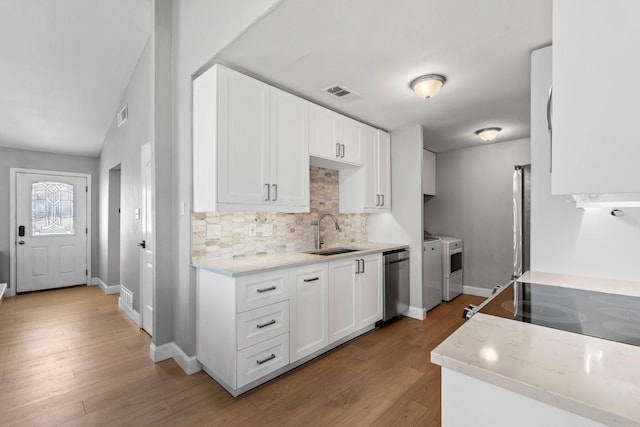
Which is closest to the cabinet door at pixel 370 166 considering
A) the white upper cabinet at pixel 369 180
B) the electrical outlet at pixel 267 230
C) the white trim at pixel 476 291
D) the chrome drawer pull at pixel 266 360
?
the white upper cabinet at pixel 369 180

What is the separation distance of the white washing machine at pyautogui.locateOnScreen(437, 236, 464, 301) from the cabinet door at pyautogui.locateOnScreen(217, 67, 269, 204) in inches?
126

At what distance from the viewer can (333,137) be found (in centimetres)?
318

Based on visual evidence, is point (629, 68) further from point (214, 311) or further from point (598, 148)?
point (214, 311)

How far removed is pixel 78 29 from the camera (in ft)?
10.7

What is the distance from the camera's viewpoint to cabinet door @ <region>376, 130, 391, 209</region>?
388cm

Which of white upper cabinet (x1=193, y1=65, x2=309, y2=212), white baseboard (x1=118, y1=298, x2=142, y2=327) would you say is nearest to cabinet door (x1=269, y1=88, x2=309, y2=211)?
white upper cabinet (x1=193, y1=65, x2=309, y2=212)

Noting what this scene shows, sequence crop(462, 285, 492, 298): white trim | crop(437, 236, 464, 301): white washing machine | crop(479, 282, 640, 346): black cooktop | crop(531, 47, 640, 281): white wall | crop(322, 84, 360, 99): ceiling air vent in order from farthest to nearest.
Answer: crop(462, 285, 492, 298): white trim, crop(437, 236, 464, 301): white washing machine, crop(322, 84, 360, 99): ceiling air vent, crop(531, 47, 640, 281): white wall, crop(479, 282, 640, 346): black cooktop

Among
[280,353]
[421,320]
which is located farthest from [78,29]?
[421,320]

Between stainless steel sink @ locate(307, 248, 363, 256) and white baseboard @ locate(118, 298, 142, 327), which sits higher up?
stainless steel sink @ locate(307, 248, 363, 256)

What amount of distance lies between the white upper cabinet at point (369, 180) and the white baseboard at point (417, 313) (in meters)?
→ 1.31

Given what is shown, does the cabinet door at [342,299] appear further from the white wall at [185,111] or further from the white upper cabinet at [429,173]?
the white upper cabinet at [429,173]

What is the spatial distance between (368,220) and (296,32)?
2.87 m

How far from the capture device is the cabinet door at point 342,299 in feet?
9.25

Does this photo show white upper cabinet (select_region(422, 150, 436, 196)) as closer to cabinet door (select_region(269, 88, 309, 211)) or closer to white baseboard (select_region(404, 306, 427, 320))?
white baseboard (select_region(404, 306, 427, 320))
